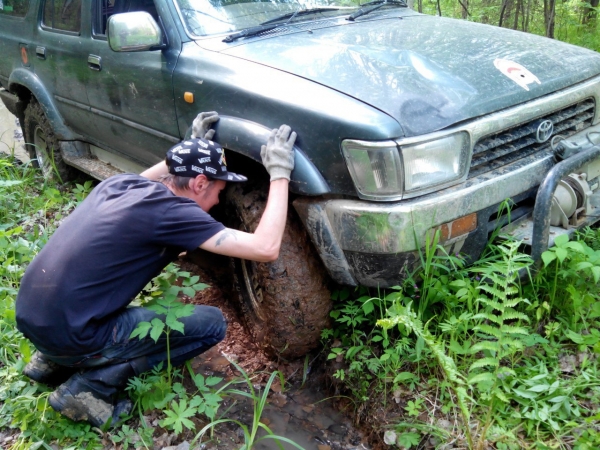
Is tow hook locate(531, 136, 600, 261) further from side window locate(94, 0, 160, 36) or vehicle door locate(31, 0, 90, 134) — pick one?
vehicle door locate(31, 0, 90, 134)

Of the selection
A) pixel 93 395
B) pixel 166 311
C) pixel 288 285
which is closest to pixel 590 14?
pixel 288 285

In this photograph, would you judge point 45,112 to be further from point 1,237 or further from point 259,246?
point 259,246

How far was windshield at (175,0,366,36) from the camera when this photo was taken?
2.98 metres

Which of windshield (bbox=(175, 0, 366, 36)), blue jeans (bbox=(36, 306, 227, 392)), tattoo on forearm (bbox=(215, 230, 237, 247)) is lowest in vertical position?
blue jeans (bbox=(36, 306, 227, 392))

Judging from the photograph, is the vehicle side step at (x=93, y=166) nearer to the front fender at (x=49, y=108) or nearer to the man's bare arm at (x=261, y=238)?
the front fender at (x=49, y=108)

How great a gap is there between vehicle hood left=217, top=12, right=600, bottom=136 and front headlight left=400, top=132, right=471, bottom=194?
67 mm

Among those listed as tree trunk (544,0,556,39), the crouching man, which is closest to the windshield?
the crouching man

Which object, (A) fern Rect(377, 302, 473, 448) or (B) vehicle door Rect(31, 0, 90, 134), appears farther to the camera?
(B) vehicle door Rect(31, 0, 90, 134)

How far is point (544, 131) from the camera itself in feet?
8.71

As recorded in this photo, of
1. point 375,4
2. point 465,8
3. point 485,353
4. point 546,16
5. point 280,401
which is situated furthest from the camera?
point 465,8

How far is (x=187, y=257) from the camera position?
3.35 metres

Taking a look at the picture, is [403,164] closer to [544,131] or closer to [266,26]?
[544,131]

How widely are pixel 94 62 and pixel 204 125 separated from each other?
140 centimetres

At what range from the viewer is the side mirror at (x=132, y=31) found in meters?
2.78
